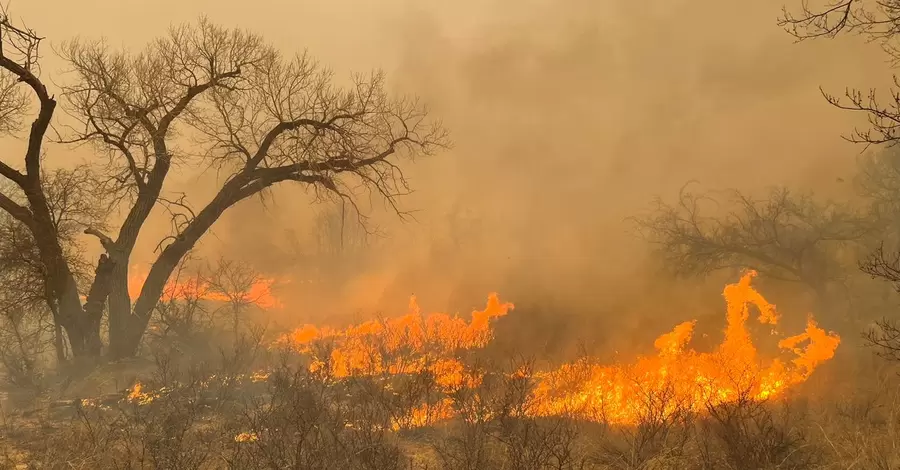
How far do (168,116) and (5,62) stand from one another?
12.9 ft

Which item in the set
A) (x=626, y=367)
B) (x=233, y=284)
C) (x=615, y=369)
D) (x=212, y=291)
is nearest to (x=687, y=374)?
(x=626, y=367)

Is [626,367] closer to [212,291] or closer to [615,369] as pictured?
[615,369]

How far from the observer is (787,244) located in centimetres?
1888

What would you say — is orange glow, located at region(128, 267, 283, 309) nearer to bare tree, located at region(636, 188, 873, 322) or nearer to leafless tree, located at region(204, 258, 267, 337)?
leafless tree, located at region(204, 258, 267, 337)

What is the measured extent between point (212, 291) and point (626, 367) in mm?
18316

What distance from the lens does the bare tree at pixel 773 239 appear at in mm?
18672

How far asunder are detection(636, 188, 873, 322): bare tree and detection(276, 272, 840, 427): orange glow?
1.15 m

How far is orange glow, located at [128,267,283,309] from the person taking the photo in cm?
2150

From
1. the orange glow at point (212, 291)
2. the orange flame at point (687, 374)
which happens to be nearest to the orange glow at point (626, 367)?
the orange flame at point (687, 374)

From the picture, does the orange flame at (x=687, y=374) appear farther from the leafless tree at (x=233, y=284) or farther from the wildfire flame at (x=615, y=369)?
the leafless tree at (x=233, y=284)

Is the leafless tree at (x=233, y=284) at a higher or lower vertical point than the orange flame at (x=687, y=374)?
higher

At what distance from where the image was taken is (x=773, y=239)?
61.1ft

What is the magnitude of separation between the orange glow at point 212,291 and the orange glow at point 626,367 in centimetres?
464

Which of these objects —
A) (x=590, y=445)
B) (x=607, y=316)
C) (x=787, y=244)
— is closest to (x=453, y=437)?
(x=590, y=445)
